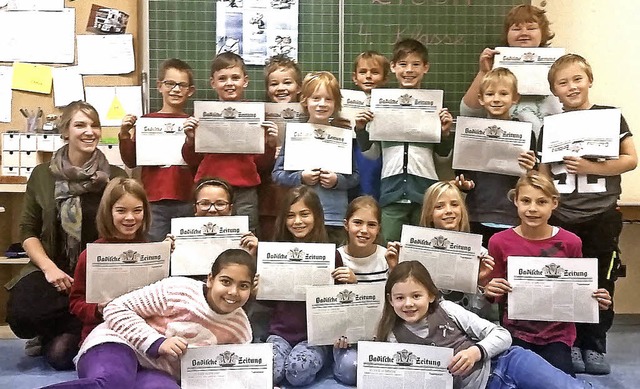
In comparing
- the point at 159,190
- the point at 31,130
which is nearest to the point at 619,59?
the point at 159,190

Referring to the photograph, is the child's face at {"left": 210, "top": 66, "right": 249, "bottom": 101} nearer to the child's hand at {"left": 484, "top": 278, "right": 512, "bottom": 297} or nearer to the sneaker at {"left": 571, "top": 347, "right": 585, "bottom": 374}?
the child's hand at {"left": 484, "top": 278, "right": 512, "bottom": 297}

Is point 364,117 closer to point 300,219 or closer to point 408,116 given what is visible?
point 408,116

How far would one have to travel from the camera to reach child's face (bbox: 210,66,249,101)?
3072mm

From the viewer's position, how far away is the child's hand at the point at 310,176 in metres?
2.90

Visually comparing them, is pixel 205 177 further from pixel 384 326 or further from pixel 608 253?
pixel 608 253

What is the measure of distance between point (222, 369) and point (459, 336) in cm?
85

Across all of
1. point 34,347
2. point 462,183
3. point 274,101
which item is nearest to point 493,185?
point 462,183

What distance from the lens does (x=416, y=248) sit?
2646 millimetres

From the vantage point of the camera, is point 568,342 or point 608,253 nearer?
point 568,342

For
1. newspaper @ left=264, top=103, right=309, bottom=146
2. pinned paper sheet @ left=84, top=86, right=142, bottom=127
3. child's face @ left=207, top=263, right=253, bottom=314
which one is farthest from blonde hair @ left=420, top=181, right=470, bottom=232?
pinned paper sheet @ left=84, top=86, right=142, bottom=127

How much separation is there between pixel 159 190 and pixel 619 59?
263cm

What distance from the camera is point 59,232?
120 inches

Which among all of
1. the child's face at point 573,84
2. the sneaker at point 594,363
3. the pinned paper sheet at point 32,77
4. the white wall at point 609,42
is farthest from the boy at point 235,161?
the white wall at point 609,42

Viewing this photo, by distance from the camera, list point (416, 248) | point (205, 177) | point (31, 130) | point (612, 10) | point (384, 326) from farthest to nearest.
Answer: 1. point (612, 10)
2. point (31, 130)
3. point (205, 177)
4. point (416, 248)
5. point (384, 326)
